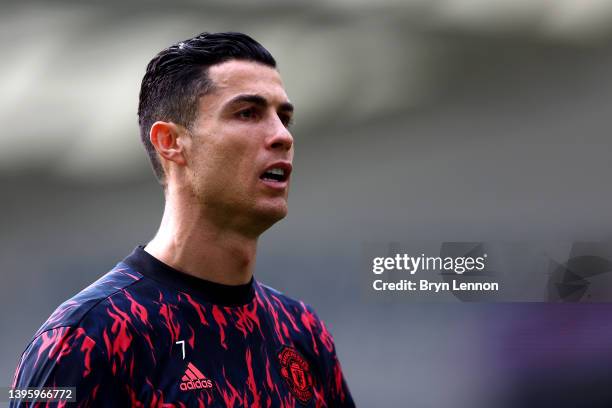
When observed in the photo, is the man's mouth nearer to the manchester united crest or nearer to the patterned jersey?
the patterned jersey

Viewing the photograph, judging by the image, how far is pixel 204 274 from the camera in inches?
103

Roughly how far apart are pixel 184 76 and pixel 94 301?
870mm

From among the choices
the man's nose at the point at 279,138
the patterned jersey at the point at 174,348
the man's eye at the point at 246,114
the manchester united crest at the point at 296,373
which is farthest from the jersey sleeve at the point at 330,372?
the man's eye at the point at 246,114

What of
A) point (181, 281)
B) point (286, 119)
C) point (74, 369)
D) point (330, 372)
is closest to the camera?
point (74, 369)

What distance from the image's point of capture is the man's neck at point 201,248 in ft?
8.59

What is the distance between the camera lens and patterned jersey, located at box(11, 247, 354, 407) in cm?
223

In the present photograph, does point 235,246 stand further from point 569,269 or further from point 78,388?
point 569,269

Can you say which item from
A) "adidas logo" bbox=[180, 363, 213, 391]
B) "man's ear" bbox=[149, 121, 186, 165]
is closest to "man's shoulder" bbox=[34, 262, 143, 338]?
"adidas logo" bbox=[180, 363, 213, 391]

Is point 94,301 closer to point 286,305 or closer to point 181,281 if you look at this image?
point 181,281

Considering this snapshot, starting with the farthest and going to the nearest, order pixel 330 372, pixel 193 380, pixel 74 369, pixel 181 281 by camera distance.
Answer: pixel 330 372, pixel 181 281, pixel 193 380, pixel 74 369

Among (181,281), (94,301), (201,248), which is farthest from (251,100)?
(94,301)

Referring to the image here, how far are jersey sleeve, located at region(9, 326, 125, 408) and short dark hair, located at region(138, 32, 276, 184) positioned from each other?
76 centimetres

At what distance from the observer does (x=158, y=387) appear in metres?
2.32

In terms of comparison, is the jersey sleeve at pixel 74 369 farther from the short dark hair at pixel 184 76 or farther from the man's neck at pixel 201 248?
the short dark hair at pixel 184 76
